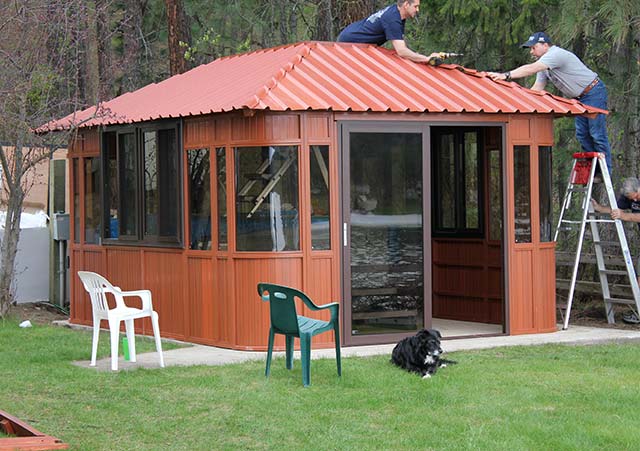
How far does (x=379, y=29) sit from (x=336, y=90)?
1721 millimetres

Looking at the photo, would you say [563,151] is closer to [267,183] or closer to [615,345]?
[615,345]

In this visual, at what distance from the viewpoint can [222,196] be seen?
11.9 meters

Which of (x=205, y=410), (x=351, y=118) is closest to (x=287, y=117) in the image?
(x=351, y=118)

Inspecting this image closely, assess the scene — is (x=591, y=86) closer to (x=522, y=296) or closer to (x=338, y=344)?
(x=522, y=296)

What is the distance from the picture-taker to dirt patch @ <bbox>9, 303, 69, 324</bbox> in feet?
51.6

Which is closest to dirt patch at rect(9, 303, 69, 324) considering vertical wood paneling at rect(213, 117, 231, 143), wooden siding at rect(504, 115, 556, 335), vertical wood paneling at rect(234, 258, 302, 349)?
vertical wood paneling at rect(234, 258, 302, 349)

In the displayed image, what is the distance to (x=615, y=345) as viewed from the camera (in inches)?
469

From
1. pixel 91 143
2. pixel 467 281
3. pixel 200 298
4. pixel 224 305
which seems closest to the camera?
pixel 224 305

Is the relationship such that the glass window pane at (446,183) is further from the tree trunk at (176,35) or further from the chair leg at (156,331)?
the tree trunk at (176,35)

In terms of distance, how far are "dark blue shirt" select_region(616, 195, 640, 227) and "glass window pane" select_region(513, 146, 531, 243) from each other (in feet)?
5.30

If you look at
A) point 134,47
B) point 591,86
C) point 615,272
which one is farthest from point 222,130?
point 134,47

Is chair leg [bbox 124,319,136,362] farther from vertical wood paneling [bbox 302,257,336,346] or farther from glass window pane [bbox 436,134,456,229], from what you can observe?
glass window pane [bbox 436,134,456,229]

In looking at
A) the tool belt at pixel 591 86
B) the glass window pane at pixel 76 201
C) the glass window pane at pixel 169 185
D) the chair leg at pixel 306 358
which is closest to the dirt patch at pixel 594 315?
the tool belt at pixel 591 86

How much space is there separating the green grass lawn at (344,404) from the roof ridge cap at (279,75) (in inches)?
98.0
